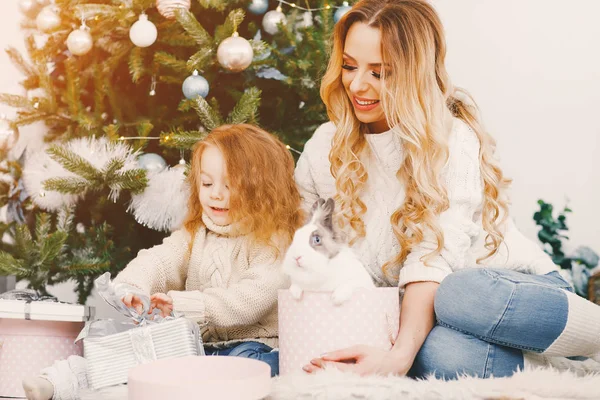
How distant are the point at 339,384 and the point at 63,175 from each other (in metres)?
1.01

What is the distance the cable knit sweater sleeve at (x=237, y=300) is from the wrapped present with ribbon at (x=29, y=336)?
209 millimetres

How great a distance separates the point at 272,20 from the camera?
1.82m

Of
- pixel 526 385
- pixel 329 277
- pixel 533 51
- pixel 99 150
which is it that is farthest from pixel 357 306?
pixel 533 51

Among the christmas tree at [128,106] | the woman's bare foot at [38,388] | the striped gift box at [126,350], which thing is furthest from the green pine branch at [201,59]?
the woman's bare foot at [38,388]

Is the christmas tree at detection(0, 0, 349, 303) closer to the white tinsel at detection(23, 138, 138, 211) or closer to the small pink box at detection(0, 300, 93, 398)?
the white tinsel at detection(23, 138, 138, 211)

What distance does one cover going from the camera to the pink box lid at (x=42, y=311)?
1.35 metres

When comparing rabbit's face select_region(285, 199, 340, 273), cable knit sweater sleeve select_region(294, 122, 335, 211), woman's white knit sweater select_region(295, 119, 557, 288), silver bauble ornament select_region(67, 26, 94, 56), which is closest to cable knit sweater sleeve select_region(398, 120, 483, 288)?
woman's white knit sweater select_region(295, 119, 557, 288)

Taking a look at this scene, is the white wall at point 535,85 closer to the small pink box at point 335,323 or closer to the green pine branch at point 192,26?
the green pine branch at point 192,26

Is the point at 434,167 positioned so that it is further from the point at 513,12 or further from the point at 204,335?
the point at 513,12

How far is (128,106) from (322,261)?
1.01 meters

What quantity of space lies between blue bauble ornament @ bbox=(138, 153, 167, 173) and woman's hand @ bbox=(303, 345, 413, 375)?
75cm

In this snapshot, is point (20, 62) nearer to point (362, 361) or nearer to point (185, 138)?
point (185, 138)

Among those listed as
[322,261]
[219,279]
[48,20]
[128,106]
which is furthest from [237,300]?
[48,20]

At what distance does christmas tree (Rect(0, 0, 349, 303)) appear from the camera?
1669mm
